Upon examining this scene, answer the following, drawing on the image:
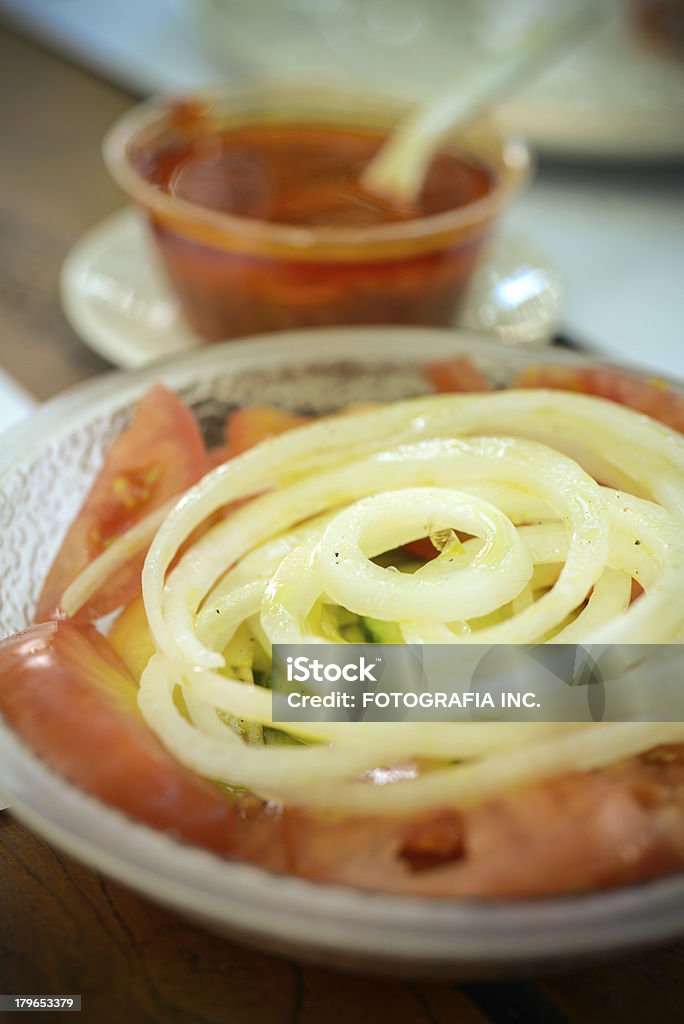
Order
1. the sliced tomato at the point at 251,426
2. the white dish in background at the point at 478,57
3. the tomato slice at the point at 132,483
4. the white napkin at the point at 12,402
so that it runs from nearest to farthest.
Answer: the tomato slice at the point at 132,483
the sliced tomato at the point at 251,426
the white napkin at the point at 12,402
the white dish in background at the point at 478,57

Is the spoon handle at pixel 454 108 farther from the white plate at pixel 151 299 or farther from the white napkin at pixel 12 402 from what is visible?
the white napkin at pixel 12 402

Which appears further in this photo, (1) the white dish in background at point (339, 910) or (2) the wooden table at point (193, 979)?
(2) the wooden table at point (193, 979)

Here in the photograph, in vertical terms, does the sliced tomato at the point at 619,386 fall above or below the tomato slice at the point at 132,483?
below

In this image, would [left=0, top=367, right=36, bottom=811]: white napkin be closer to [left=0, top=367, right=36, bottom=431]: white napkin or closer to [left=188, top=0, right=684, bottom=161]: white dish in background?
[left=0, top=367, right=36, bottom=431]: white napkin

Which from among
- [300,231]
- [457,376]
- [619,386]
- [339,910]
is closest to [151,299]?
[300,231]

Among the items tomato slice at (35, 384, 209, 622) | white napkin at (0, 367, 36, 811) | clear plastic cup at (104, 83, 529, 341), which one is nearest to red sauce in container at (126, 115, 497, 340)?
clear plastic cup at (104, 83, 529, 341)

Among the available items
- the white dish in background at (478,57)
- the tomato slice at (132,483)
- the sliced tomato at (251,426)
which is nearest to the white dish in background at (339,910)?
the tomato slice at (132,483)

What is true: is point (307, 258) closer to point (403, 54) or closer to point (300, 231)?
point (300, 231)
